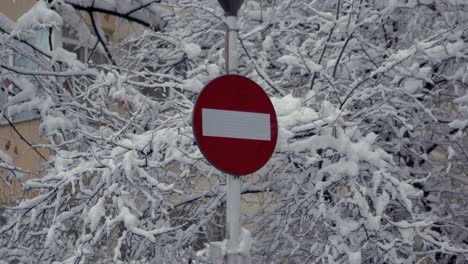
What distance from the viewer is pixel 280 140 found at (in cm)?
604

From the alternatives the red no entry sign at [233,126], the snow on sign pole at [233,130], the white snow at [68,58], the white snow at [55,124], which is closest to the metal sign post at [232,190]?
the snow on sign pole at [233,130]

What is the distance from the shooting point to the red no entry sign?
14.9 feet

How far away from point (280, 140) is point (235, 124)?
4.64 ft

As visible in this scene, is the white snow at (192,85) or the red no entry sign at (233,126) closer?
the red no entry sign at (233,126)

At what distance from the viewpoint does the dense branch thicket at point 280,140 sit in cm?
609

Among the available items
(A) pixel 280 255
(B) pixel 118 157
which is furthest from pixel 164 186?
(A) pixel 280 255

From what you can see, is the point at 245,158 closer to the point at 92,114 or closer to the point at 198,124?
the point at 198,124

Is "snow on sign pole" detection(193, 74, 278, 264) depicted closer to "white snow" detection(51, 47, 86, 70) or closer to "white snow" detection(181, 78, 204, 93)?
"white snow" detection(181, 78, 204, 93)

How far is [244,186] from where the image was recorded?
291 inches

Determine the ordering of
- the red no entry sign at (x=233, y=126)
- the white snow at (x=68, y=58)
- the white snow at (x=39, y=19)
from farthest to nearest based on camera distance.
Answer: the white snow at (x=68, y=58), the white snow at (x=39, y=19), the red no entry sign at (x=233, y=126)

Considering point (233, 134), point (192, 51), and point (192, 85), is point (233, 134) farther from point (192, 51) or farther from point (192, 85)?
point (192, 51)

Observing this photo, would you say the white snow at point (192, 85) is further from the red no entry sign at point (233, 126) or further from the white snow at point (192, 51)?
the red no entry sign at point (233, 126)

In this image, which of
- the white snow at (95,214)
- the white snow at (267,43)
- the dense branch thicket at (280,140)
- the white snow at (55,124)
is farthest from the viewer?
the white snow at (267,43)

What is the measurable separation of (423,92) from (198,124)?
3.67 metres
